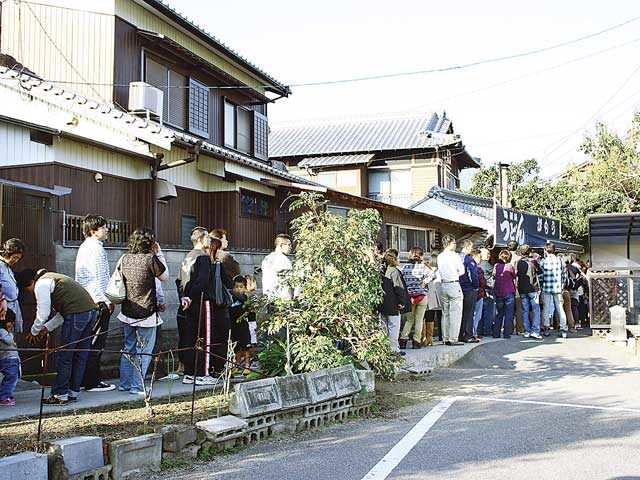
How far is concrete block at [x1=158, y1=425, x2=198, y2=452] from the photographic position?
5.53 meters

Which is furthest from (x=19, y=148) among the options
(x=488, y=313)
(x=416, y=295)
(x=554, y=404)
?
(x=488, y=313)

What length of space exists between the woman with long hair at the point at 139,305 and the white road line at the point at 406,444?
9.80ft

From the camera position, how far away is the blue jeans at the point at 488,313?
14.5 m

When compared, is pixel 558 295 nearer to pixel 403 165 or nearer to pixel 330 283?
pixel 330 283

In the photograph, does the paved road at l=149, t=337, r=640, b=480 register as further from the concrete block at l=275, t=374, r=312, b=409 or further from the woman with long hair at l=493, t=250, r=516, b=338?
the woman with long hair at l=493, t=250, r=516, b=338

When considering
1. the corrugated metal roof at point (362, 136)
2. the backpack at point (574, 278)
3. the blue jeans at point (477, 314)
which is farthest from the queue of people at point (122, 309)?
the corrugated metal roof at point (362, 136)

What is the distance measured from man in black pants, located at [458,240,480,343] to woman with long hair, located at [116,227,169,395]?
288 inches

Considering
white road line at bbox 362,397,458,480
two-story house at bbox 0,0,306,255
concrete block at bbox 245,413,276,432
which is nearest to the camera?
white road line at bbox 362,397,458,480

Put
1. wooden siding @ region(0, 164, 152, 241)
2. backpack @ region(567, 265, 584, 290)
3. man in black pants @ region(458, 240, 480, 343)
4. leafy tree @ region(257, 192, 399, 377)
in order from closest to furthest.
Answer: leafy tree @ region(257, 192, 399, 377)
wooden siding @ region(0, 164, 152, 241)
man in black pants @ region(458, 240, 480, 343)
backpack @ region(567, 265, 584, 290)

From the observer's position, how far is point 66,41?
14406mm

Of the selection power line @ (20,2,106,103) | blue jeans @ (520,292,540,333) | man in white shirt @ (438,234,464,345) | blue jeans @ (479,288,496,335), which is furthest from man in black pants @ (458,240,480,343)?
power line @ (20,2,106,103)

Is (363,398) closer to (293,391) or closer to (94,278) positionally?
(293,391)

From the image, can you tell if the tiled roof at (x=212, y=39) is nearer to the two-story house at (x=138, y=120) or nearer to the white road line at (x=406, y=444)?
the two-story house at (x=138, y=120)

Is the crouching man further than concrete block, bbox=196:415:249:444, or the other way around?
the crouching man
